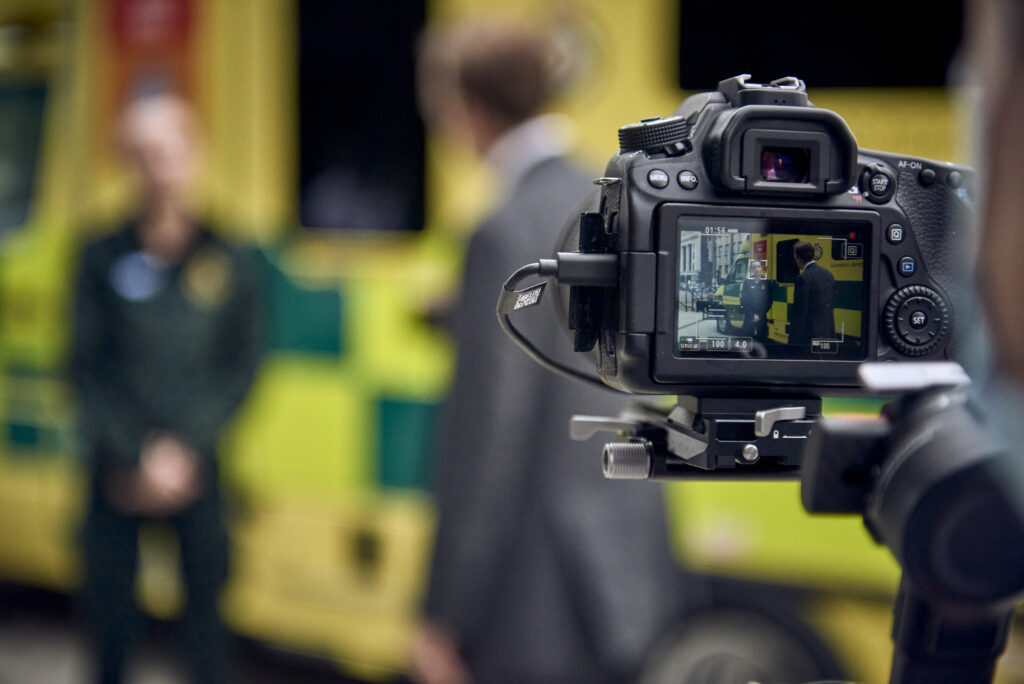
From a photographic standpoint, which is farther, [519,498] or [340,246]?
[340,246]

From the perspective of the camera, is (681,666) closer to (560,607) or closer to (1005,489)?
(560,607)

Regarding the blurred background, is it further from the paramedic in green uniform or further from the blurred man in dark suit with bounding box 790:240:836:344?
the blurred man in dark suit with bounding box 790:240:836:344

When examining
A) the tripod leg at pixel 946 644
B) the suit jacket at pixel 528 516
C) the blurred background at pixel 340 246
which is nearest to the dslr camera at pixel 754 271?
the tripod leg at pixel 946 644

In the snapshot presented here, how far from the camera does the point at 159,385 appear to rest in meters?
2.97

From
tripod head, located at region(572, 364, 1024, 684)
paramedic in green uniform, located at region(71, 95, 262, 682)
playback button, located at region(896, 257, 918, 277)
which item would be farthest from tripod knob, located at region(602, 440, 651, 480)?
paramedic in green uniform, located at region(71, 95, 262, 682)

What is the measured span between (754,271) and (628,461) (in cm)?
19

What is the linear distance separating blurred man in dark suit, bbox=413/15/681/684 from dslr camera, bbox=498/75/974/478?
0.84 metres

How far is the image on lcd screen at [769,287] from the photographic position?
892 millimetres

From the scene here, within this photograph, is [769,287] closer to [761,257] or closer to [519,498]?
[761,257]

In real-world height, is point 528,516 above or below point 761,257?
below

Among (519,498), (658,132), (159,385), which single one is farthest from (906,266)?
(159,385)

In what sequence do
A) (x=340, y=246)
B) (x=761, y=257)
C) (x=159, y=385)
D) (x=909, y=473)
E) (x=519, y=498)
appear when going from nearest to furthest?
1. (x=909, y=473)
2. (x=761, y=257)
3. (x=519, y=498)
4. (x=159, y=385)
5. (x=340, y=246)

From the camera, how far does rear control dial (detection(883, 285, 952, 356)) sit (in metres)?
0.92

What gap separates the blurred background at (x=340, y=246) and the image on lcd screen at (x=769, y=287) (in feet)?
5.15
